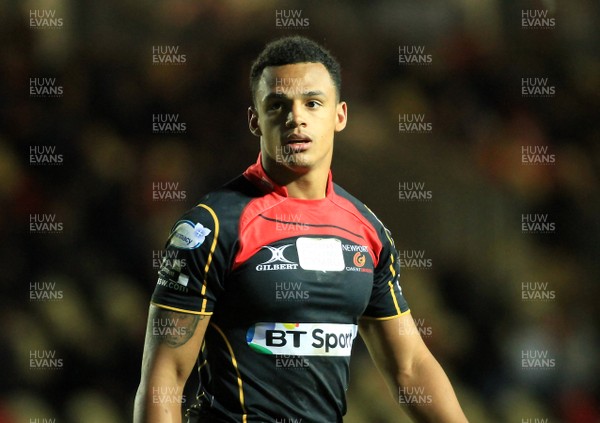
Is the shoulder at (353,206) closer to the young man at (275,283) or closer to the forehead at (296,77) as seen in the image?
the young man at (275,283)

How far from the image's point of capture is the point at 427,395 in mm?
2625

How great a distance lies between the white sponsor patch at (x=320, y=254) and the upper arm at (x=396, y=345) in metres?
0.32

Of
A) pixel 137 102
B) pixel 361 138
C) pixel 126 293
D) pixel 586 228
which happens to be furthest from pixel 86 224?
pixel 586 228

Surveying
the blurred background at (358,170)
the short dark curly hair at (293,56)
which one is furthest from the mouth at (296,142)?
the blurred background at (358,170)

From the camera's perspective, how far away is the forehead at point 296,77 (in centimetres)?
248

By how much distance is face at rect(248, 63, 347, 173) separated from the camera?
244 centimetres

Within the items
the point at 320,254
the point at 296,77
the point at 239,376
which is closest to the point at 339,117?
the point at 296,77

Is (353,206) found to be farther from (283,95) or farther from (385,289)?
(283,95)

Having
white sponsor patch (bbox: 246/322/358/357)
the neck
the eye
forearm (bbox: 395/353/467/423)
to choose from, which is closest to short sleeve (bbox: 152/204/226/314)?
white sponsor patch (bbox: 246/322/358/357)

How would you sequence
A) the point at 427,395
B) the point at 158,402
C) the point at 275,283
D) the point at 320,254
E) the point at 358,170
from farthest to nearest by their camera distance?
the point at 358,170
the point at 427,395
the point at 320,254
the point at 275,283
the point at 158,402

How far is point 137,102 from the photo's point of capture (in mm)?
4340

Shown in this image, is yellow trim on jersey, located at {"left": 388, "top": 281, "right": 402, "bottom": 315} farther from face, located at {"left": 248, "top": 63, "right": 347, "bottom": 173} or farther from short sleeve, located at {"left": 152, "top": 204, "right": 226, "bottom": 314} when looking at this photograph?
short sleeve, located at {"left": 152, "top": 204, "right": 226, "bottom": 314}

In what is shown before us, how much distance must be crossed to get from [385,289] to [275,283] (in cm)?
45

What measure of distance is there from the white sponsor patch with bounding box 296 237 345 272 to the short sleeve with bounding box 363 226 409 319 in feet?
0.72
